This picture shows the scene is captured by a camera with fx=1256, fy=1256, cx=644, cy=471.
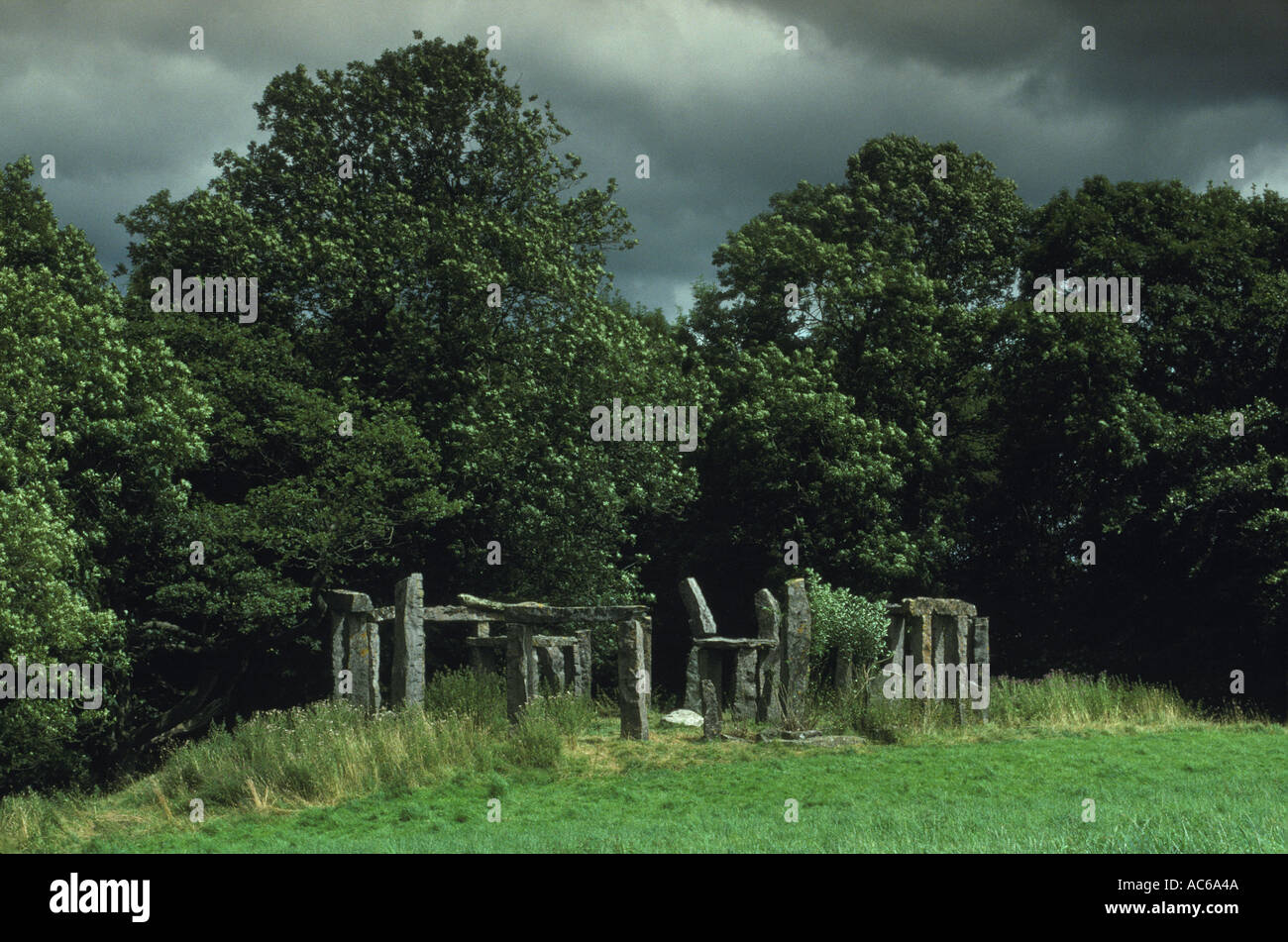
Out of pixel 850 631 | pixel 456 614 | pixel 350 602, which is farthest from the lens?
pixel 456 614

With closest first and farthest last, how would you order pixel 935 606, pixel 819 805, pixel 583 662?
pixel 819 805 < pixel 935 606 < pixel 583 662

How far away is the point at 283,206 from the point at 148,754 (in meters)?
14.8

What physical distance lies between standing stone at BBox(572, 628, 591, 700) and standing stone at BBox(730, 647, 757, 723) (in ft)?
20.6

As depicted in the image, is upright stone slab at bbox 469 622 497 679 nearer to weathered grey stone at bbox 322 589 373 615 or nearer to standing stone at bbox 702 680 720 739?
weathered grey stone at bbox 322 589 373 615

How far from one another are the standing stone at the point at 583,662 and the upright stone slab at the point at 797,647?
7317mm

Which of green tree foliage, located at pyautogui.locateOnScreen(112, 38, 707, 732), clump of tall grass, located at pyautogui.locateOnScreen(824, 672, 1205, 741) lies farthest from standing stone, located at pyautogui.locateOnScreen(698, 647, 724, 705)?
green tree foliage, located at pyautogui.locateOnScreen(112, 38, 707, 732)

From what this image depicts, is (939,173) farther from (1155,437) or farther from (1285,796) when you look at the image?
(1285,796)

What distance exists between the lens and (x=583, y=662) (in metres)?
28.6

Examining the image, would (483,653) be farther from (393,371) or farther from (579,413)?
(393,371)

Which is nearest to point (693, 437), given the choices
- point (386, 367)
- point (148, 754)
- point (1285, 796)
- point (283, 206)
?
point (386, 367)

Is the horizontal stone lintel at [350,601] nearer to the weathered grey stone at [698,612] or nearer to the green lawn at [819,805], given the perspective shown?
the green lawn at [819,805]

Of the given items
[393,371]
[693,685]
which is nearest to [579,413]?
[393,371]

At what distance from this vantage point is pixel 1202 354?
33500mm

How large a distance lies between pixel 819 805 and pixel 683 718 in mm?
8122
